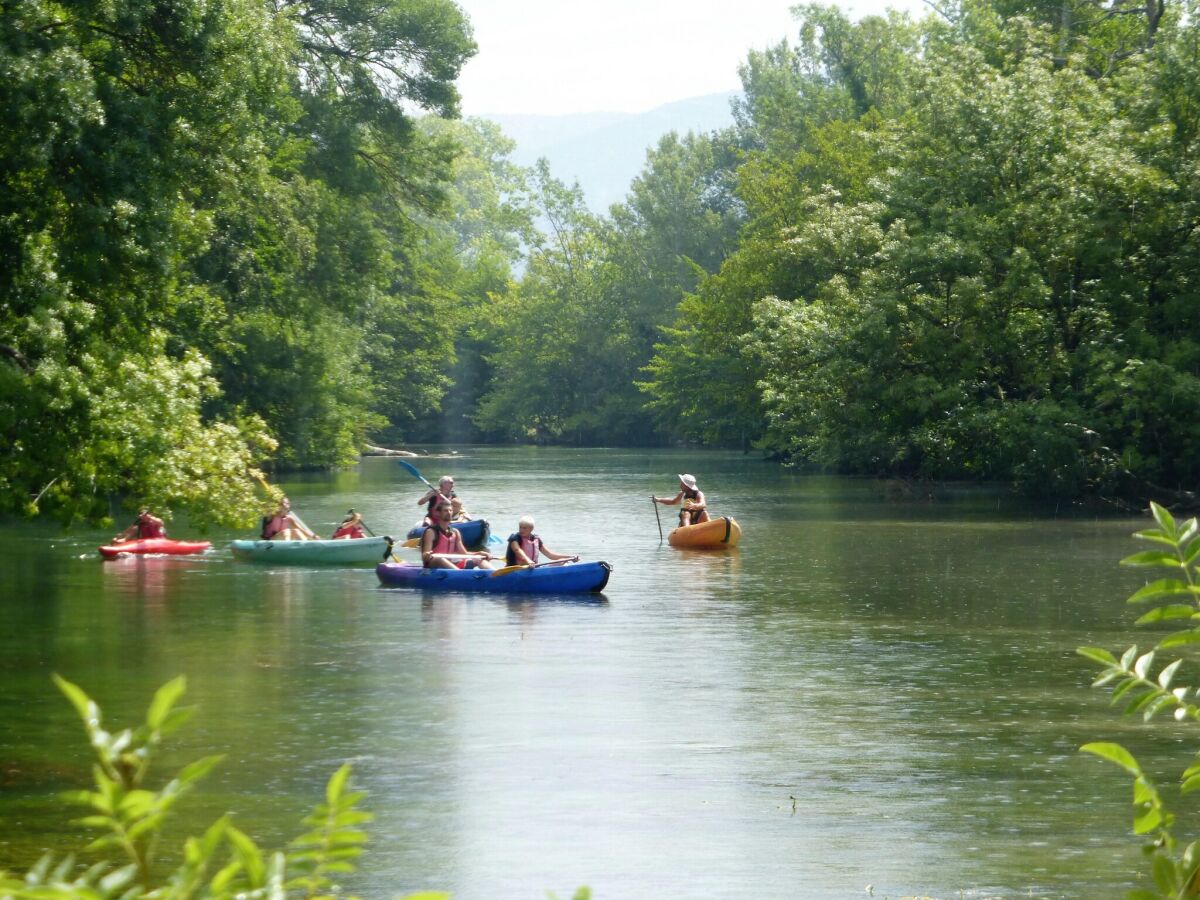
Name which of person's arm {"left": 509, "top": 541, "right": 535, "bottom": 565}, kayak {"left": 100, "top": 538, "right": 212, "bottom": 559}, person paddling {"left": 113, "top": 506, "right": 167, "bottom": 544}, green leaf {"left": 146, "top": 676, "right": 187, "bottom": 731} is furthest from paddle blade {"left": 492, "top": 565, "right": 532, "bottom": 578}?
green leaf {"left": 146, "top": 676, "right": 187, "bottom": 731}

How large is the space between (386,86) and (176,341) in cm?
1190

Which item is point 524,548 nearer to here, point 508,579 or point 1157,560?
point 508,579

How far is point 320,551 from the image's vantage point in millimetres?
26922

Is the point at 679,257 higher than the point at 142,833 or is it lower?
higher

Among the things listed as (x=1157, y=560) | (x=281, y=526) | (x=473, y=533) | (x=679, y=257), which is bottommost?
(x=473, y=533)

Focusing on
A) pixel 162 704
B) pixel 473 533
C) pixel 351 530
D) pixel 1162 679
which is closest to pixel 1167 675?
pixel 1162 679

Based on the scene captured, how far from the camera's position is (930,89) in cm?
3994

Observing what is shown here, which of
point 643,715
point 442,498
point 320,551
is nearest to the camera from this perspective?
point 643,715

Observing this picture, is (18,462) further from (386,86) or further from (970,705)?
(386,86)

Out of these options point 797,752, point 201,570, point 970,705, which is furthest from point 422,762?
point 201,570

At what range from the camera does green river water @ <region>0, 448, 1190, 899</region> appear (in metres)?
9.23

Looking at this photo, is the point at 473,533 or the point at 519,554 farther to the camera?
the point at 473,533

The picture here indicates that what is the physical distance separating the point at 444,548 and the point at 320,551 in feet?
12.2

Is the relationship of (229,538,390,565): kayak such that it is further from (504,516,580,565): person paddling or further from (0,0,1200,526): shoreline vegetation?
(504,516,580,565): person paddling
